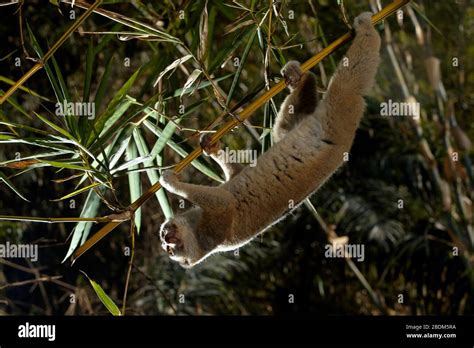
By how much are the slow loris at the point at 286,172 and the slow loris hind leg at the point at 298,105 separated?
0.24 feet

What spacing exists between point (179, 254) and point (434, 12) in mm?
3802

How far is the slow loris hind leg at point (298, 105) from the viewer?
75.9 inches

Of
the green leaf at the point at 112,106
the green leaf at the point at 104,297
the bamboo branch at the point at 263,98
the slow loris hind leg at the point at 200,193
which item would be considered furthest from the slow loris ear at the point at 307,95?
the green leaf at the point at 104,297

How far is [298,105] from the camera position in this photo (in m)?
1.95

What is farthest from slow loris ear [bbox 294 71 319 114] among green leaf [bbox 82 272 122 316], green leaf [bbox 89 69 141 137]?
green leaf [bbox 82 272 122 316]

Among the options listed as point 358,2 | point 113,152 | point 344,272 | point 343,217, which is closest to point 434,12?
point 358,2

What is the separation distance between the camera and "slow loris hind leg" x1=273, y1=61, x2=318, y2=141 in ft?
6.32

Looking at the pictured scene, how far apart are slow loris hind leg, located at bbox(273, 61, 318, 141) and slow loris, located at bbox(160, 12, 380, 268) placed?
0.07 metres

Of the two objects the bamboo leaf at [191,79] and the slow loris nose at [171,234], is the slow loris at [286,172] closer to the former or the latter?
the slow loris nose at [171,234]

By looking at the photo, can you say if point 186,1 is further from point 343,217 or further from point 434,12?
point 434,12

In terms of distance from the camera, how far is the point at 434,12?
4.98 metres

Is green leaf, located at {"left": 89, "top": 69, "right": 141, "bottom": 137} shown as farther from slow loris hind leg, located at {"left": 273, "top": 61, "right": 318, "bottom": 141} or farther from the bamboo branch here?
slow loris hind leg, located at {"left": 273, "top": 61, "right": 318, "bottom": 141}

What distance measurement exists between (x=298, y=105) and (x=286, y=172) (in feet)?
0.84

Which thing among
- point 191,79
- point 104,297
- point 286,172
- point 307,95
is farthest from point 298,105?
point 104,297
